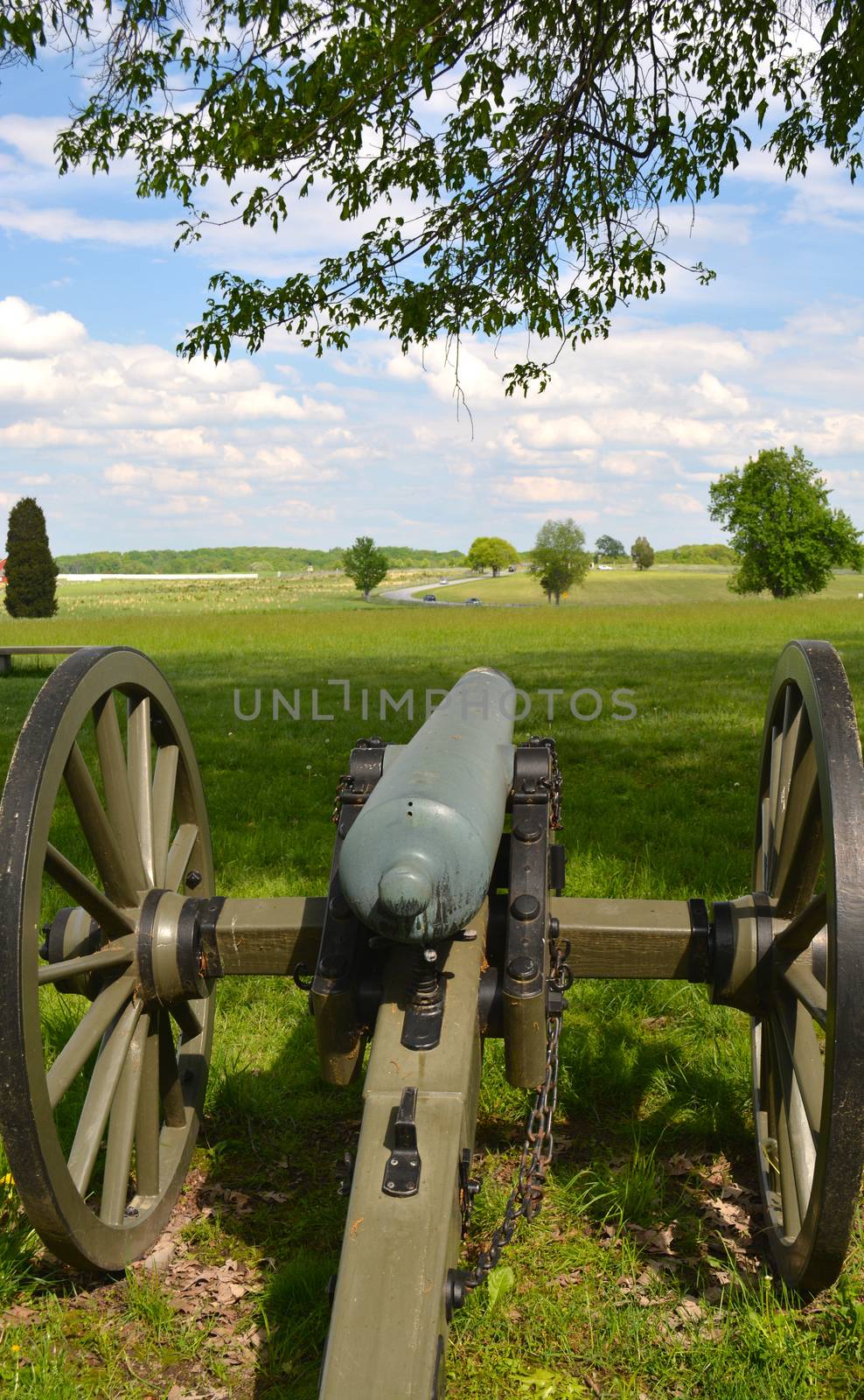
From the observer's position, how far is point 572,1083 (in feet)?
12.4

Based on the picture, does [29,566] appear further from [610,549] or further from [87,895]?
[610,549]

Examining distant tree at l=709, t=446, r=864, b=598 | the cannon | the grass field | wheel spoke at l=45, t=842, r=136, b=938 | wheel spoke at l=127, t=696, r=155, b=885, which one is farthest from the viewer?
the grass field

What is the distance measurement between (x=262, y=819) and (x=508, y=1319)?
15.5 feet

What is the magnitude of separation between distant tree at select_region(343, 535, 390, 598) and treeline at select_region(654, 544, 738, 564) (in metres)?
75.2

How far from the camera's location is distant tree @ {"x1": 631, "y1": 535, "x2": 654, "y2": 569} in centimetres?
13325

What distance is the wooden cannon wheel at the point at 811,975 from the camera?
6.79ft

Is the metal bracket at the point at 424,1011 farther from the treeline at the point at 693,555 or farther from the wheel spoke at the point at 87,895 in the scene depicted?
the treeline at the point at 693,555

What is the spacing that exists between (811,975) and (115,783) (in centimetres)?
189

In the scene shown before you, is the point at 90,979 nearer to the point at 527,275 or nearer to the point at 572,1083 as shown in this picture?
the point at 572,1083

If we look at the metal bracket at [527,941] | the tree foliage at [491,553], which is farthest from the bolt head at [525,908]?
the tree foliage at [491,553]

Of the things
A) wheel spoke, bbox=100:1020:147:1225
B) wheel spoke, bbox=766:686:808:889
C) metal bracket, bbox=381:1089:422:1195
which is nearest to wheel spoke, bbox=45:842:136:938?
wheel spoke, bbox=100:1020:147:1225

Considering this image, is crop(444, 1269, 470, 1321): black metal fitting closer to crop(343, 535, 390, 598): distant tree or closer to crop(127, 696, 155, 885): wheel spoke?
crop(127, 696, 155, 885): wheel spoke

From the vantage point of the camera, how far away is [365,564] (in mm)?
82812

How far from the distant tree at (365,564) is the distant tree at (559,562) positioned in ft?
41.1
